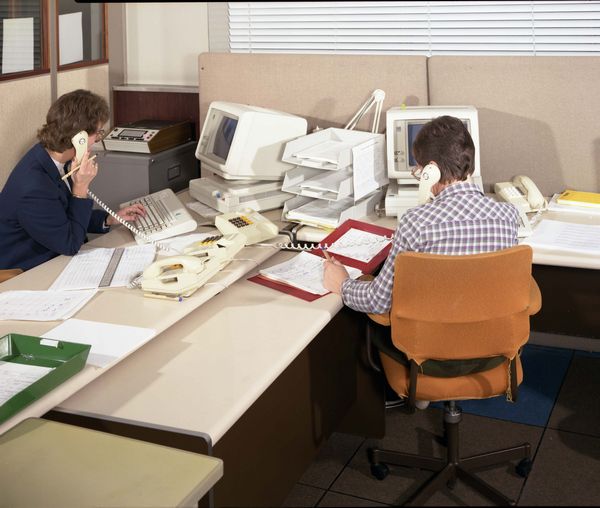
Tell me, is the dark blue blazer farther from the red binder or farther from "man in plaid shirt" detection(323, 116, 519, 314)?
"man in plaid shirt" detection(323, 116, 519, 314)

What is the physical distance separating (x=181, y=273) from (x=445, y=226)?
73 centimetres

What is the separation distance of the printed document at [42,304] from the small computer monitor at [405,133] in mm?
1277

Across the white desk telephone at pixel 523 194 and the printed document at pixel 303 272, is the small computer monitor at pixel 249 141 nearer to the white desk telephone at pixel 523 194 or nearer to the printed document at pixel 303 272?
the printed document at pixel 303 272

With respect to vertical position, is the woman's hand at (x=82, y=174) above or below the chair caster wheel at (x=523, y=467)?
above

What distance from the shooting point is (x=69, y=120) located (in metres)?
2.76

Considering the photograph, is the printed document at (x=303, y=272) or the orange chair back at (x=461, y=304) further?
the printed document at (x=303, y=272)

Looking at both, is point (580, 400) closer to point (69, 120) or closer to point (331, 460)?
point (331, 460)

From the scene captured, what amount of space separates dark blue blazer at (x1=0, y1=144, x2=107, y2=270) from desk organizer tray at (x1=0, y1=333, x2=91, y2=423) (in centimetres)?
80

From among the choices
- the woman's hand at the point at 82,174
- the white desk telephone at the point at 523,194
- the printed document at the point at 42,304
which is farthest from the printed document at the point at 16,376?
the white desk telephone at the point at 523,194

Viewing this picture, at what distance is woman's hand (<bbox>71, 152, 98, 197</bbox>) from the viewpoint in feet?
8.92

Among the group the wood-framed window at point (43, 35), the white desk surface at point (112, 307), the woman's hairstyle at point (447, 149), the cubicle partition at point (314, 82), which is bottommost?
the white desk surface at point (112, 307)

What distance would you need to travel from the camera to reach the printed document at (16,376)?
1682mm

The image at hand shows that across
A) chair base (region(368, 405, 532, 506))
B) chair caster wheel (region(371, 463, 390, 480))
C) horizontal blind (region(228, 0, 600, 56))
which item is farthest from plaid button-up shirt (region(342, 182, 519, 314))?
horizontal blind (region(228, 0, 600, 56))

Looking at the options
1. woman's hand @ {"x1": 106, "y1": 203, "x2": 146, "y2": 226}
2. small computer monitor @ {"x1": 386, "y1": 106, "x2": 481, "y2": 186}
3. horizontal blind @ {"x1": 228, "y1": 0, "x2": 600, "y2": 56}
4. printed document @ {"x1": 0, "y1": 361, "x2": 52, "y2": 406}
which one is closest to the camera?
printed document @ {"x1": 0, "y1": 361, "x2": 52, "y2": 406}
